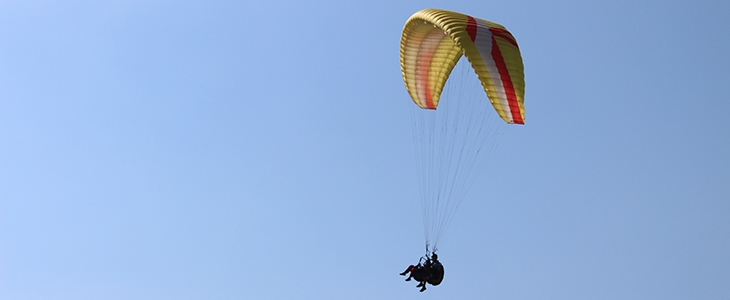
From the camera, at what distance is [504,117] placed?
36.6 metres

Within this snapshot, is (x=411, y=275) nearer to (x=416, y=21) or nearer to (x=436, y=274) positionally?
(x=436, y=274)

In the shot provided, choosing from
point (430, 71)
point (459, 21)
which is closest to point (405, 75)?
point (430, 71)

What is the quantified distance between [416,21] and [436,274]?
7158 millimetres

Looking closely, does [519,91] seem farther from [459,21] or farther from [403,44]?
[403,44]

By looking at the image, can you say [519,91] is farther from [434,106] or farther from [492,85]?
[434,106]

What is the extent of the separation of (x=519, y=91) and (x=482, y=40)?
1.65m

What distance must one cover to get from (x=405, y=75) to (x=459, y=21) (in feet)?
14.7

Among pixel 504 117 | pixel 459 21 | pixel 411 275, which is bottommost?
pixel 411 275

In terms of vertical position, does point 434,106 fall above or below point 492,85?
above

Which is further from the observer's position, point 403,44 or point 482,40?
point 403,44

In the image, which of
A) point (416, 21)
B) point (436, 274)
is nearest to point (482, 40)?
point (416, 21)

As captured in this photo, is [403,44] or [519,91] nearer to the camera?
[519,91]

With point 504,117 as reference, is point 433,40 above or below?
above

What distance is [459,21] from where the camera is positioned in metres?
37.2
